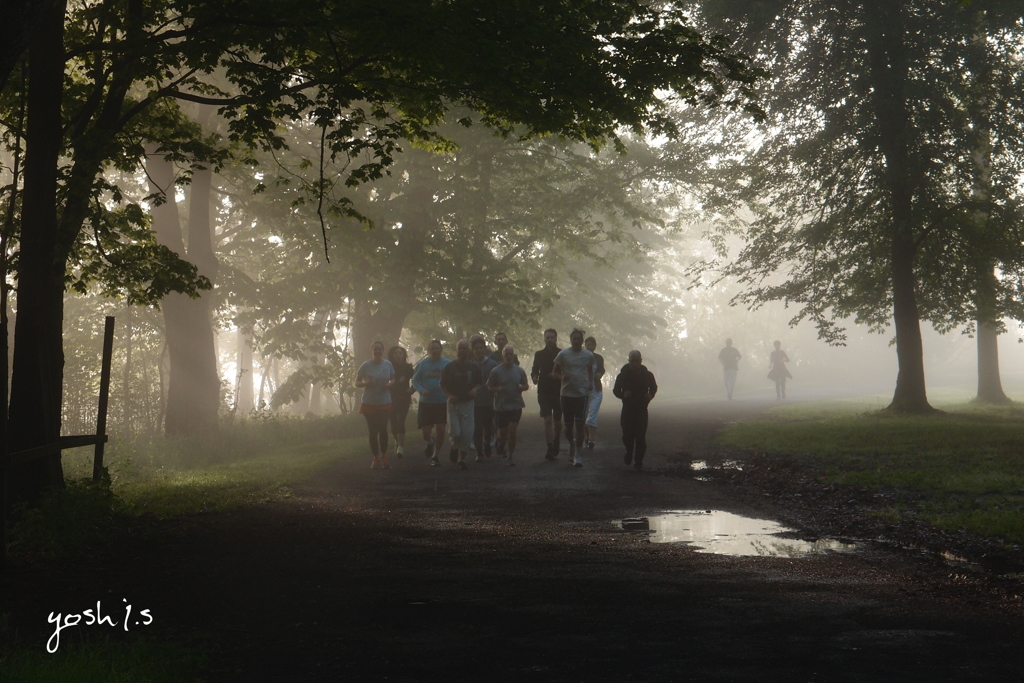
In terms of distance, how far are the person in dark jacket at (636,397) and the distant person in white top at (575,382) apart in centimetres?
64

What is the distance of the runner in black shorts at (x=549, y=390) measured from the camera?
49.8 ft

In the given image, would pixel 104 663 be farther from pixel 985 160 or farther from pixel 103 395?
pixel 985 160

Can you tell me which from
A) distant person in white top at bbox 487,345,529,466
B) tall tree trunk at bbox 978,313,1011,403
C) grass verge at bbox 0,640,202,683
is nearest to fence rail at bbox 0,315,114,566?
grass verge at bbox 0,640,202,683

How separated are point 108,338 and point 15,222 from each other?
7.25ft

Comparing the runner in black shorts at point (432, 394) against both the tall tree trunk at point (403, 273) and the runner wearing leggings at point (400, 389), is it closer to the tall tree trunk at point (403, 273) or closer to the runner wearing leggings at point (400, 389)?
the runner wearing leggings at point (400, 389)

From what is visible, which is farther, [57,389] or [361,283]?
[361,283]

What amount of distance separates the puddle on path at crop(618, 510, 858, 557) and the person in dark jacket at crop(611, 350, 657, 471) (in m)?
3.96

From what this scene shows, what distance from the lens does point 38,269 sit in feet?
29.0

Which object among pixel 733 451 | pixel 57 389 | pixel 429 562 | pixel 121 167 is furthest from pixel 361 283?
pixel 429 562

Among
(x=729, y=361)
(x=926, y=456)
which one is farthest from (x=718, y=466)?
(x=729, y=361)

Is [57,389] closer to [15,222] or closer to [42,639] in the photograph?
[15,222]

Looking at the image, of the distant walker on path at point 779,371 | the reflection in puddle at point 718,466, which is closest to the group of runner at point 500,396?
the reflection in puddle at point 718,466

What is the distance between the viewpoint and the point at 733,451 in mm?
16172

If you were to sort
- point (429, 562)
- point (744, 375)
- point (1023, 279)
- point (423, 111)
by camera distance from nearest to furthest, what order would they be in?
point (429, 562) < point (423, 111) < point (1023, 279) < point (744, 375)
